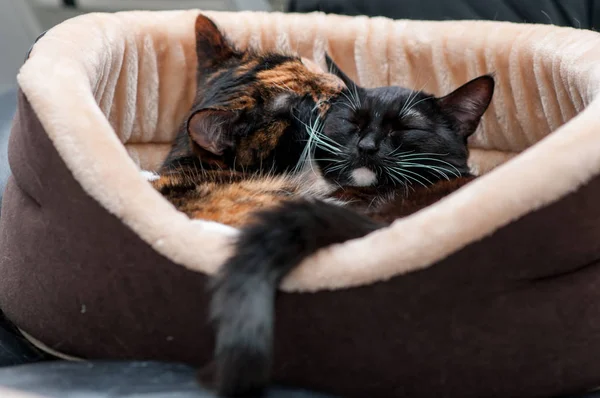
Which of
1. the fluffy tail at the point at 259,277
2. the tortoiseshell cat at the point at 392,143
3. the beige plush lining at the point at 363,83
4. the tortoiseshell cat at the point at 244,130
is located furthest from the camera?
the tortoiseshell cat at the point at 392,143

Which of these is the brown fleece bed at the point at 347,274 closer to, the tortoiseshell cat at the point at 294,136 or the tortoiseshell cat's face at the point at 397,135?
the tortoiseshell cat at the point at 294,136

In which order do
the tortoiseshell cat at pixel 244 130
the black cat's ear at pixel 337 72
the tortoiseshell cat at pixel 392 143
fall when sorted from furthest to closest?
the black cat's ear at pixel 337 72
the tortoiseshell cat at pixel 392 143
the tortoiseshell cat at pixel 244 130

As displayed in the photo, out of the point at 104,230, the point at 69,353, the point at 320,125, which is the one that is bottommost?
the point at 69,353

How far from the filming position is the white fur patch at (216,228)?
3.41 feet

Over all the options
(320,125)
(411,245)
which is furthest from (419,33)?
(411,245)

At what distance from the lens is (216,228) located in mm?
1080

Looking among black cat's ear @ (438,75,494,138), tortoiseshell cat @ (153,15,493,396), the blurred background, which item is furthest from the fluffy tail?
the blurred background

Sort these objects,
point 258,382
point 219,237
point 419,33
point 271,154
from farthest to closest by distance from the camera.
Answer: point 419,33, point 271,154, point 219,237, point 258,382

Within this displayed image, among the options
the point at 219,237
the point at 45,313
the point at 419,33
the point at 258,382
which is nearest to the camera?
the point at 258,382

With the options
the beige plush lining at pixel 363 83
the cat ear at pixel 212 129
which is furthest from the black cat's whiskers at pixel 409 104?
the cat ear at pixel 212 129

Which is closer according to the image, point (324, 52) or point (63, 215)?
point (63, 215)

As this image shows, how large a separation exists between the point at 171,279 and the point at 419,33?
1.16 metres

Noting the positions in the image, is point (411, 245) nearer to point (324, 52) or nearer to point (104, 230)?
point (104, 230)

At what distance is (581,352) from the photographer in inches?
40.1
